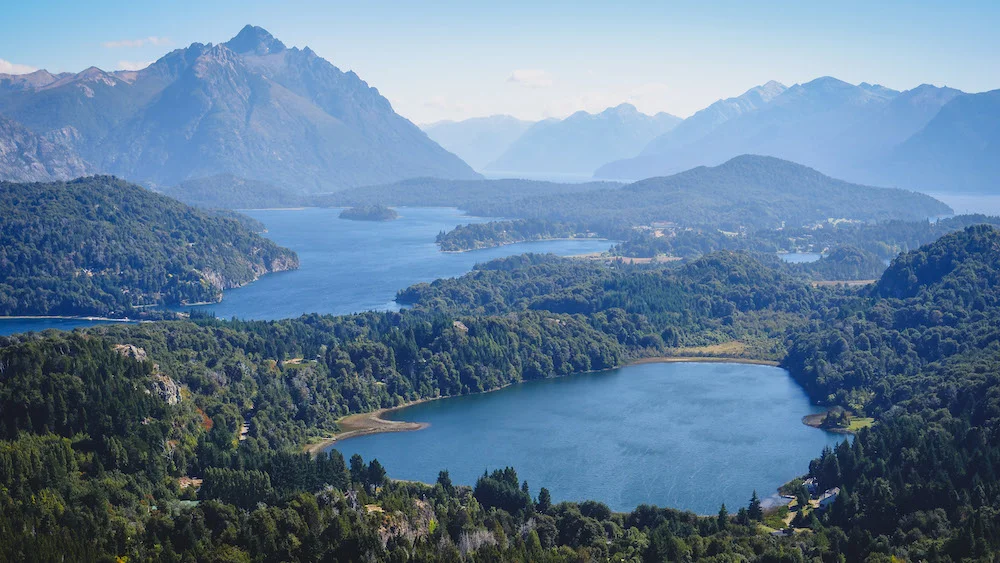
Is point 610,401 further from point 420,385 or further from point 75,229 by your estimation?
point 75,229

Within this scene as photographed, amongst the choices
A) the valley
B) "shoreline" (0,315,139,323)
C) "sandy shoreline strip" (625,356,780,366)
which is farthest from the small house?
"shoreline" (0,315,139,323)

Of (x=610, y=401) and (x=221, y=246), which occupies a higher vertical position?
(x=221, y=246)

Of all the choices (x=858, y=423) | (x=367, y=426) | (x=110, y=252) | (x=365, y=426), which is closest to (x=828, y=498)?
(x=858, y=423)

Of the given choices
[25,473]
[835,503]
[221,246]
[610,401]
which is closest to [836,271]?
[610,401]

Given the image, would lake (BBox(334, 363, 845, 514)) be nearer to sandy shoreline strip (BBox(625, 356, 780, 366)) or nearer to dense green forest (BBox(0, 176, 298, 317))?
sandy shoreline strip (BBox(625, 356, 780, 366))

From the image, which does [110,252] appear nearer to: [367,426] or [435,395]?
[435,395]

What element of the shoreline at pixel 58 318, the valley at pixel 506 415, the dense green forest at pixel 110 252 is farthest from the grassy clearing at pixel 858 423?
the dense green forest at pixel 110 252

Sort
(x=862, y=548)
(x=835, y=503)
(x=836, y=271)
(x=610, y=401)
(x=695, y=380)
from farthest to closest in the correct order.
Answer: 1. (x=836, y=271)
2. (x=695, y=380)
3. (x=610, y=401)
4. (x=835, y=503)
5. (x=862, y=548)

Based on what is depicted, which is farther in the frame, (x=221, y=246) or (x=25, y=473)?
(x=221, y=246)
